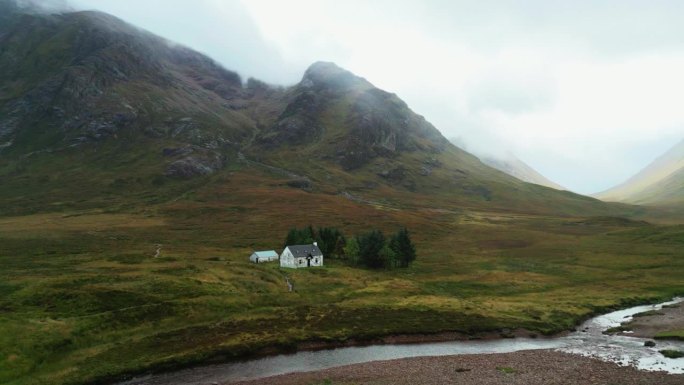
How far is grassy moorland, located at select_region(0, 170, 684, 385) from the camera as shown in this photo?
59.7 meters

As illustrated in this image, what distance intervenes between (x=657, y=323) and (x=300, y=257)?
7871 cm

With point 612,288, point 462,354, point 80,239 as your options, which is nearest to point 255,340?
point 462,354

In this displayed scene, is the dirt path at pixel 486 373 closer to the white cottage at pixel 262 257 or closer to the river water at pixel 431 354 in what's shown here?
the river water at pixel 431 354

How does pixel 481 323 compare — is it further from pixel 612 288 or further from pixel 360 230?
pixel 360 230

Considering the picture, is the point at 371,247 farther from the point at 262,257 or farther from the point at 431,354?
the point at 431,354

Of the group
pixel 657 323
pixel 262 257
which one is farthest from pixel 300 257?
pixel 657 323

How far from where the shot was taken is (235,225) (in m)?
194

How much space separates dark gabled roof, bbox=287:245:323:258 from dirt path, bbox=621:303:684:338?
7363cm

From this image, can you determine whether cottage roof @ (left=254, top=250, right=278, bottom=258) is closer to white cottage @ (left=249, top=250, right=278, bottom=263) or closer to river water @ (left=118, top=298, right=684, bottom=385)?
white cottage @ (left=249, top=250, right=278, bottom=263)

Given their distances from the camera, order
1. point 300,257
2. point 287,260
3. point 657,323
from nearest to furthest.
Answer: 1. point 657,323
2. point 300,257
3. point 287,260

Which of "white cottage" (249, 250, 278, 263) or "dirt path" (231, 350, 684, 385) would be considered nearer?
"dirt path" (231, 350, 684, 385)

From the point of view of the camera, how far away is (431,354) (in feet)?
204

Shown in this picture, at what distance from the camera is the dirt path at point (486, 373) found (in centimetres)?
4722

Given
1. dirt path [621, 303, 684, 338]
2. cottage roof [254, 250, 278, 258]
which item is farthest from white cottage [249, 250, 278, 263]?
dirt path [621, 303, 684, 338]
